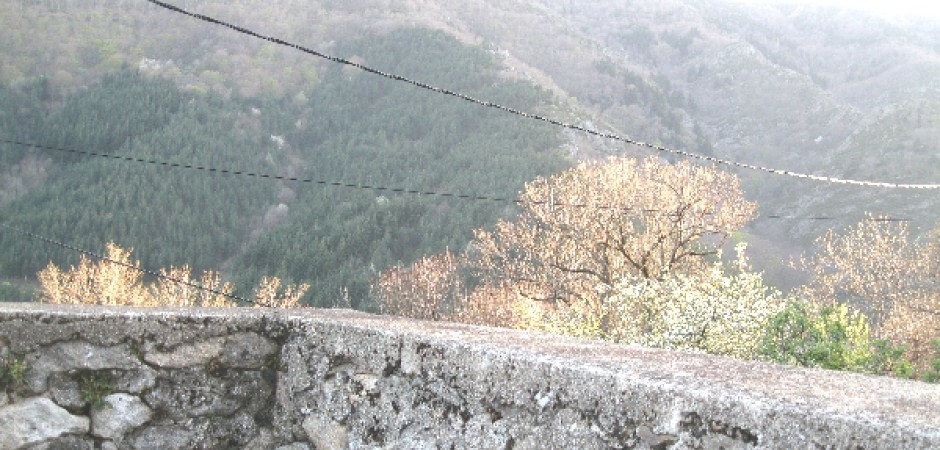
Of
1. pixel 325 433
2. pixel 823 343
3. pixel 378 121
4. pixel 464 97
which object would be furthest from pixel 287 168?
pixel 325 433

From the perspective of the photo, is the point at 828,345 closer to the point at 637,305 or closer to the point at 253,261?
the point at 637,305

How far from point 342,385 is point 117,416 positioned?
2.85 feet

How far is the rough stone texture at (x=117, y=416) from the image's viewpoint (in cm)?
282

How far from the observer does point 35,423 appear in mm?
2775

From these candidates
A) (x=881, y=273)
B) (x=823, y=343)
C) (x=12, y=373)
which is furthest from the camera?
(x=881, y=273)

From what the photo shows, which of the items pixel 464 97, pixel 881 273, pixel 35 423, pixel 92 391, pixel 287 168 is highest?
pixel 464 97

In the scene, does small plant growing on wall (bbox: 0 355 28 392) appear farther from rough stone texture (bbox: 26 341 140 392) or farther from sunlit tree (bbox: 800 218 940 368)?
sunlit tree (bbox: 800 218 940 368)

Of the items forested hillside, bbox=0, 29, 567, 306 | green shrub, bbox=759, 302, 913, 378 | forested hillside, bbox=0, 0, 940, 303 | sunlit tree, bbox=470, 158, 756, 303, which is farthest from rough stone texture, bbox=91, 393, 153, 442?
forested hillside, bbox=0, 29, 567, 306

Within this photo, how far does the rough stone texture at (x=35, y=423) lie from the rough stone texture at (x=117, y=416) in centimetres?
5

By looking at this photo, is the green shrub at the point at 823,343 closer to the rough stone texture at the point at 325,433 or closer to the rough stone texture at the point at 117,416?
the rough stone texture at the point at 325,433

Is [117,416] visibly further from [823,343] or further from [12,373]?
[823,343]

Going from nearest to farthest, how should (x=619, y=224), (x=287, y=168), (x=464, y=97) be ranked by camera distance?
(x=464, y=97), (x=619, y=224), (x=287, y=168)

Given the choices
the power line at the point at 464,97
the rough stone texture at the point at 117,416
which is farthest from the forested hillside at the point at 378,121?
the rough stone texture at the point at 117,416

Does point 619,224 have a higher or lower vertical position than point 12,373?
lower
